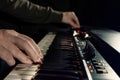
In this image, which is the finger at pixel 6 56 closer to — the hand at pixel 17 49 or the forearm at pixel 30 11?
the hand at pixel 17 49

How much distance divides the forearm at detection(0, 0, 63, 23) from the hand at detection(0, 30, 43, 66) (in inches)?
55.7

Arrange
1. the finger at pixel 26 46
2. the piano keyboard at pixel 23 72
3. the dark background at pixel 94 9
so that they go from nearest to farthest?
the piano keyboard at pixel 23 72 < the finger at pixel 26 46 < the dark background at pixel 94 9

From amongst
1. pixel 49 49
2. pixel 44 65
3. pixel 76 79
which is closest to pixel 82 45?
pixel 49 49

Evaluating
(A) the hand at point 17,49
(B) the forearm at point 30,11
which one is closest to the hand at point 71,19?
(B) the forearm at point 30,11

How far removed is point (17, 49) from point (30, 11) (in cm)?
156

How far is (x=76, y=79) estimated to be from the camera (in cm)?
98

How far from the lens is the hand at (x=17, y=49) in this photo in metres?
0.96

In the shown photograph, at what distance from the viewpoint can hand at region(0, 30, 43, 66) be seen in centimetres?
96

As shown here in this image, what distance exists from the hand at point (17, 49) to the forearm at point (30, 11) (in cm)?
141

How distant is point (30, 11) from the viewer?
2527 millimetres

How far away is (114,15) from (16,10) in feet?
4.49

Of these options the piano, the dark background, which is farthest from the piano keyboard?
the dark background

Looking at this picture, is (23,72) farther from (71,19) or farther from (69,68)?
(71,19)

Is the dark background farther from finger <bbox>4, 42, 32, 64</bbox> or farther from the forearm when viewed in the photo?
finger <bbox>4, 42, 32, 64</bbox>
